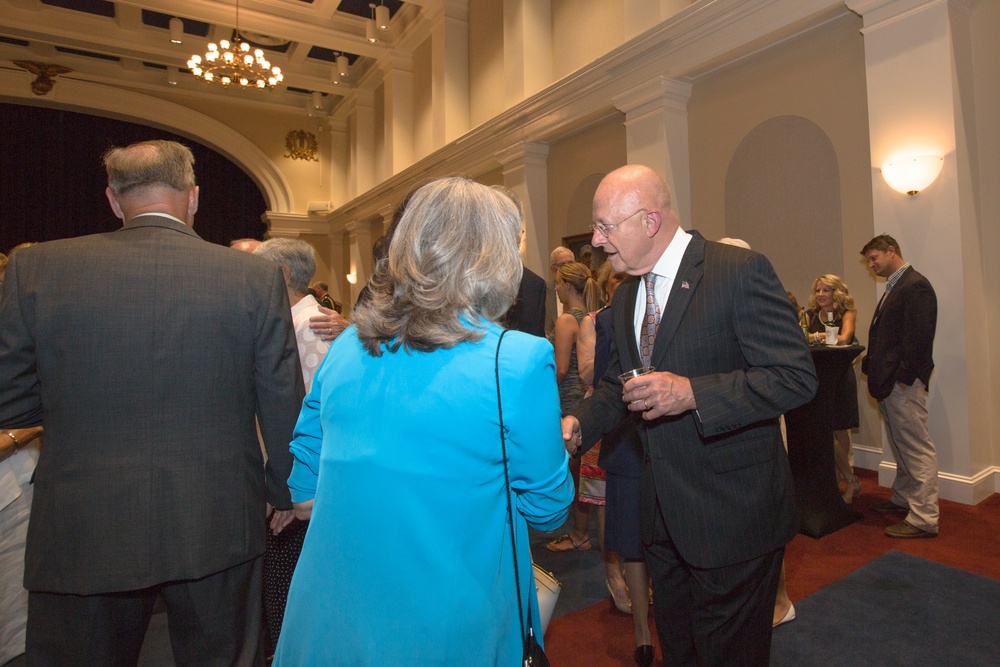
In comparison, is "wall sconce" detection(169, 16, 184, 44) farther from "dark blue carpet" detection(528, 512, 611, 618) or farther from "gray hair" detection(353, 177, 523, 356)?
"gray hair" detection(353, 177, 523, 356)

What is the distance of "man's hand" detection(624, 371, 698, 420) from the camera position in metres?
1.50

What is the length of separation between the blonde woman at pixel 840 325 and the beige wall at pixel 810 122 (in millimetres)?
277

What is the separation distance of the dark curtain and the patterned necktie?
15412 millimetres

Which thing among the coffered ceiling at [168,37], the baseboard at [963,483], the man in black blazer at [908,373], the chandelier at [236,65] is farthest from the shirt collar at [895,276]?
the chandelier at [236,65]

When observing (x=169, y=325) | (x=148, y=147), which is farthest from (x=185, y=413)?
(x=148, y=147)

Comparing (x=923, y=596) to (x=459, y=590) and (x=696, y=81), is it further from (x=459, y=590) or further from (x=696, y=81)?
(x=696, y=81)

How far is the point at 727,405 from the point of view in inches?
61.2

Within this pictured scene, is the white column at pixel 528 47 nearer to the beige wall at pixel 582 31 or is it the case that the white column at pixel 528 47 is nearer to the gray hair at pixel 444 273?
the beige wall at pixel 582 31

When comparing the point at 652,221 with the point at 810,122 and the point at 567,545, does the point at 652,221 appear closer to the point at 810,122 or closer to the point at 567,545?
the point at 567,545

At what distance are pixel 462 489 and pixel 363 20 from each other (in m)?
12.3

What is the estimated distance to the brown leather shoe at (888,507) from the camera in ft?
13.4

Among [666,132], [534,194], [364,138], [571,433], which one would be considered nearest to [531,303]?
[571,433]

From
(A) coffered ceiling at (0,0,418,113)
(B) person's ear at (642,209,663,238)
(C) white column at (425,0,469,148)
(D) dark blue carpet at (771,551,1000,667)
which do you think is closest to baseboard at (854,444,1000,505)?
(D) dark blue carpet at (771,551,1000,667)

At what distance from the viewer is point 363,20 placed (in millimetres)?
11258
